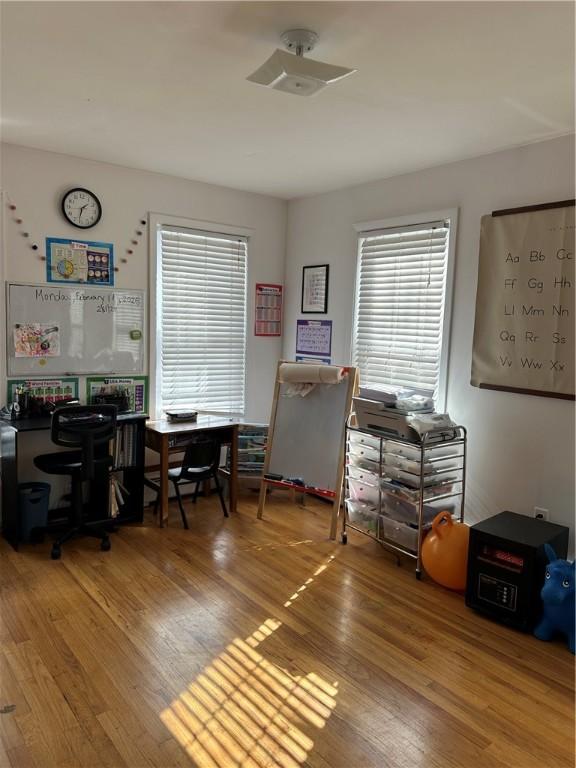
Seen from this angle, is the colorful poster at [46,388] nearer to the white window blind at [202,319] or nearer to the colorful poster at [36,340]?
the colorful poster at [36,340]

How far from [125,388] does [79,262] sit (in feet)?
3.17

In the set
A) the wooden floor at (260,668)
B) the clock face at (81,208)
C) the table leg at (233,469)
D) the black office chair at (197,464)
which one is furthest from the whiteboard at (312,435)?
the clock face at (81,208)

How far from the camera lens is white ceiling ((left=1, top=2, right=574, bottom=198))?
2012mm

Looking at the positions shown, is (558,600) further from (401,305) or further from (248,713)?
(401,305)

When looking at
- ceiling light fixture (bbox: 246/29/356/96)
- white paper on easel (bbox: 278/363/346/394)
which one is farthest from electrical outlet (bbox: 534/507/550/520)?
ceiling light fixture (bbox: 246/29/356/96)

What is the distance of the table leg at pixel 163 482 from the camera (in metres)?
3.97

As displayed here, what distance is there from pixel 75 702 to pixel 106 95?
2.71 m

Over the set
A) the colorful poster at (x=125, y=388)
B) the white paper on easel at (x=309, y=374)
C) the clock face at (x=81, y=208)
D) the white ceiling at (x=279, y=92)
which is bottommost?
the colorful poster at (x=125, y=388)

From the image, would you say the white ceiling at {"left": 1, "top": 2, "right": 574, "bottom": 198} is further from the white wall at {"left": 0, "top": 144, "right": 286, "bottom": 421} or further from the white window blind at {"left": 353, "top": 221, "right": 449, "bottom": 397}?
the white window blind at {"left": 353, "top": 221, "right": 449, "bottom": 397}

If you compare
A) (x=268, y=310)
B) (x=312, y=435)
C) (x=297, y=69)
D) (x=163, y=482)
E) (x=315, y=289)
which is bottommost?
(x=163, y=482)

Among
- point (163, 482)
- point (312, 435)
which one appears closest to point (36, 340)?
point (163, 482)

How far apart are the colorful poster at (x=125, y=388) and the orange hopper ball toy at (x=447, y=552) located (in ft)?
7.69

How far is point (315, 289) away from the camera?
480 cm

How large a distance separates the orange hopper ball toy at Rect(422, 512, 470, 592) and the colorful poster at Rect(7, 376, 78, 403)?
2.61m
